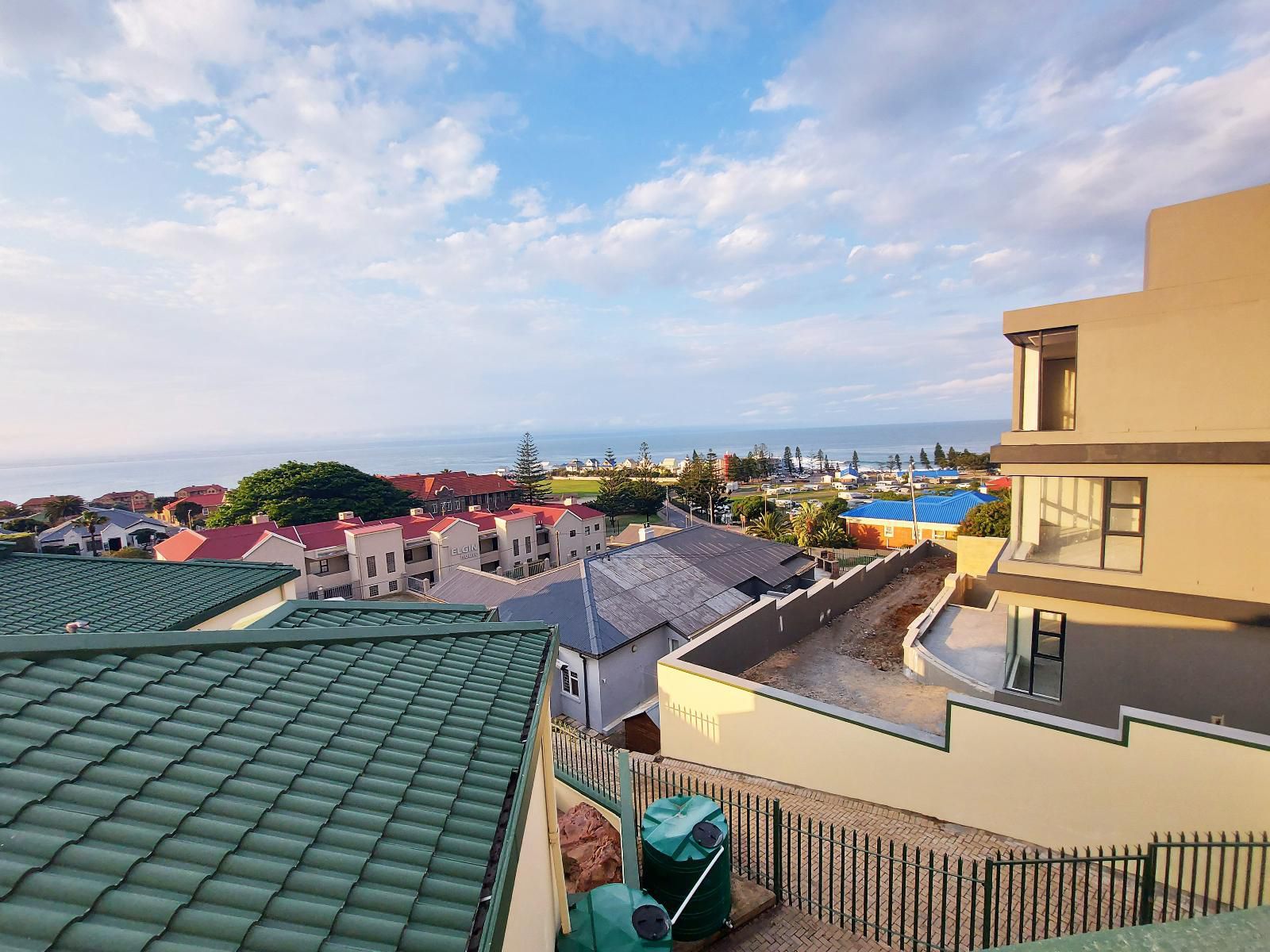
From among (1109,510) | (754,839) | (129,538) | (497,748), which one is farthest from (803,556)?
(129,538)

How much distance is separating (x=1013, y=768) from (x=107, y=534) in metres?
82.5

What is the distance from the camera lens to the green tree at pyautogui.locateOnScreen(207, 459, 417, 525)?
177 feet

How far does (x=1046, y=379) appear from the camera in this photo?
1152cm

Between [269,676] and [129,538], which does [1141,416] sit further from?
[129,538]

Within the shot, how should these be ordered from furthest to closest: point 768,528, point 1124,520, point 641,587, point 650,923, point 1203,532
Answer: point 768,528, point 641,587, point 1124,520, point 1203,532, point 650,923

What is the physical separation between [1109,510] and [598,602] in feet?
45.2

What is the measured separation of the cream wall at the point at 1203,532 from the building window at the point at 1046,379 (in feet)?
4.89

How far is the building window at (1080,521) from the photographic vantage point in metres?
9.06

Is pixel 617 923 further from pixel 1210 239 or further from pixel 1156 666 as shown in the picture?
pixel 1210 239


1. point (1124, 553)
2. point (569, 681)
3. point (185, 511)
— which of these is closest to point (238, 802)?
point (1124, 553)

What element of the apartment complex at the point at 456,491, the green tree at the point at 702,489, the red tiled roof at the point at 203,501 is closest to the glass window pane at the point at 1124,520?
the green tree at the point at 702,489

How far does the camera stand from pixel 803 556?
1086 inches

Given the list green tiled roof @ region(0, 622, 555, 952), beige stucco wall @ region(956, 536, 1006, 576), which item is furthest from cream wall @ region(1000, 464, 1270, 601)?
beige stucco wall @ region(956, 536, 1006, 576)

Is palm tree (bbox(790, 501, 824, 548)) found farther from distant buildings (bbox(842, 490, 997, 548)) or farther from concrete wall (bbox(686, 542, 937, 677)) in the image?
concrete wall (bbox(686, 542, 937, 677))
